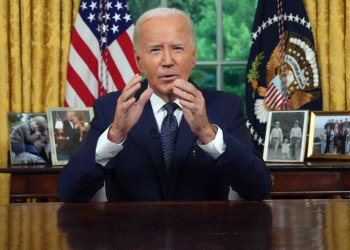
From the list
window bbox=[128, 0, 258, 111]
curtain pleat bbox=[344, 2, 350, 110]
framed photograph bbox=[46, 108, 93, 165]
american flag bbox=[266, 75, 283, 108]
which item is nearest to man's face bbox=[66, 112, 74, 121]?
framed photograph bbox=[46, 108, 93, 165]

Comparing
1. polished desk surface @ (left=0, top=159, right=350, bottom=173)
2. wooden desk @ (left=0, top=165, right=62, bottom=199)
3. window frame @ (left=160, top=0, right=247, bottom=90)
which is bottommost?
wooden desk @ (left=0, top=165, right=62, bottom=199)

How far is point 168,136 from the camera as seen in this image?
200 centimetres

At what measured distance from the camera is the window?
3.80 meters

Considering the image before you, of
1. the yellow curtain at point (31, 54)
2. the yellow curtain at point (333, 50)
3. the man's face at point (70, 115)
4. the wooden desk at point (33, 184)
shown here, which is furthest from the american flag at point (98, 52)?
the yellow curtain at point (333, 50)

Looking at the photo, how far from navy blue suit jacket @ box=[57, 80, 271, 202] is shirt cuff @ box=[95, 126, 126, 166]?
2cm

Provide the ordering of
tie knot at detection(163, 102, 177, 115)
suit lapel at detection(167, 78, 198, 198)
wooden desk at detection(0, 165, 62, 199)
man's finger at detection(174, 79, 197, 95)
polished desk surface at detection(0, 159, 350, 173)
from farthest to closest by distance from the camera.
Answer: wooden desk at detection(0, 165, 62, 199)
polished desk surface at detection(0, 159, 350, 173)
tie knot at detection(163, 102, 177, 115)
suit lapel at detection(167, 78, 198, 198)
man's finger at detection(174, 79, 197, 95)

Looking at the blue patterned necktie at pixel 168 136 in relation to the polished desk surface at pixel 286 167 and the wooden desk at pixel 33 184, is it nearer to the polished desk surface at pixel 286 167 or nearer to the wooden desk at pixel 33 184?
the polished desk surface at pixel 286 167

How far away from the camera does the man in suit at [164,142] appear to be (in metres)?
1.71

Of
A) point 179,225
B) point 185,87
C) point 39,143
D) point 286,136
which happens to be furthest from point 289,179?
point 179,225

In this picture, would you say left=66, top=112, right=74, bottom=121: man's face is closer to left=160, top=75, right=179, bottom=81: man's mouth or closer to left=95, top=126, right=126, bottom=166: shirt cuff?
left=160, top=75, right=179, bottom=81: man's mouth

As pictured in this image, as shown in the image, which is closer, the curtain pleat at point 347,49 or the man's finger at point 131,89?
the man's finger at point 131,89

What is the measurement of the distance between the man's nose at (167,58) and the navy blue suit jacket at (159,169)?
196 millimetres

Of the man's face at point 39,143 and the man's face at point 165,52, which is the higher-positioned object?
the man's face at point 165,52

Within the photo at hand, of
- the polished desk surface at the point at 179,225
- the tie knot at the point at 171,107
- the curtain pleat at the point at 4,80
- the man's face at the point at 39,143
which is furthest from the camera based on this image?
the curtain pleat at the point at 4,80
